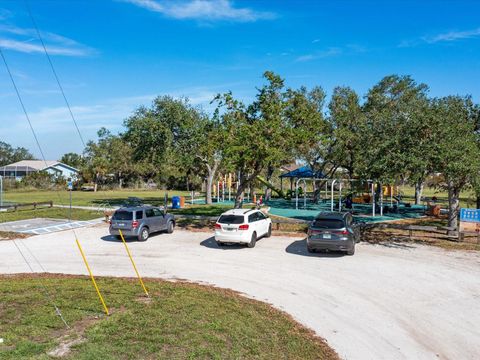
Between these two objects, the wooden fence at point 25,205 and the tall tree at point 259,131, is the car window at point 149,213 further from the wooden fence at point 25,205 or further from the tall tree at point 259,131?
the wooden fence at point 25,205

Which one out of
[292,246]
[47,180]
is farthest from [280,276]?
[47,180]

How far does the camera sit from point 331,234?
15297mm

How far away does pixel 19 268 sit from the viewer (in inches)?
564

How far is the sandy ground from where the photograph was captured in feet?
27.2

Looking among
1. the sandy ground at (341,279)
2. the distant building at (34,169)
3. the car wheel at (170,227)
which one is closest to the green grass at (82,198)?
the car wheel at (170,227)

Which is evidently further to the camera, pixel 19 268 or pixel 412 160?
pixel 412 160

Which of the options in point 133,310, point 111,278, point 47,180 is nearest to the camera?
point 133,310

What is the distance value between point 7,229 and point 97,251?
8.88 meters

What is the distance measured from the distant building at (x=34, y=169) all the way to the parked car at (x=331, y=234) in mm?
69708

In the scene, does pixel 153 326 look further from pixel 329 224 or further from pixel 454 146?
pixel 454 146

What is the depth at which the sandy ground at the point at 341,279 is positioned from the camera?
27.2ft

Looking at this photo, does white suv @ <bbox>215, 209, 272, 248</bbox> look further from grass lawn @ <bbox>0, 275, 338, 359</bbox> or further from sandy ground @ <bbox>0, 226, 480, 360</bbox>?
grass lawn @ <bbox>0, 275, 338, 359</bbox>

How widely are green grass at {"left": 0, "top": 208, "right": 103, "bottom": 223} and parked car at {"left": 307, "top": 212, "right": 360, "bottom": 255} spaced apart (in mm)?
18205

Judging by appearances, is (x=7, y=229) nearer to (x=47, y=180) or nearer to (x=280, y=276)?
(x=280, y=276)
